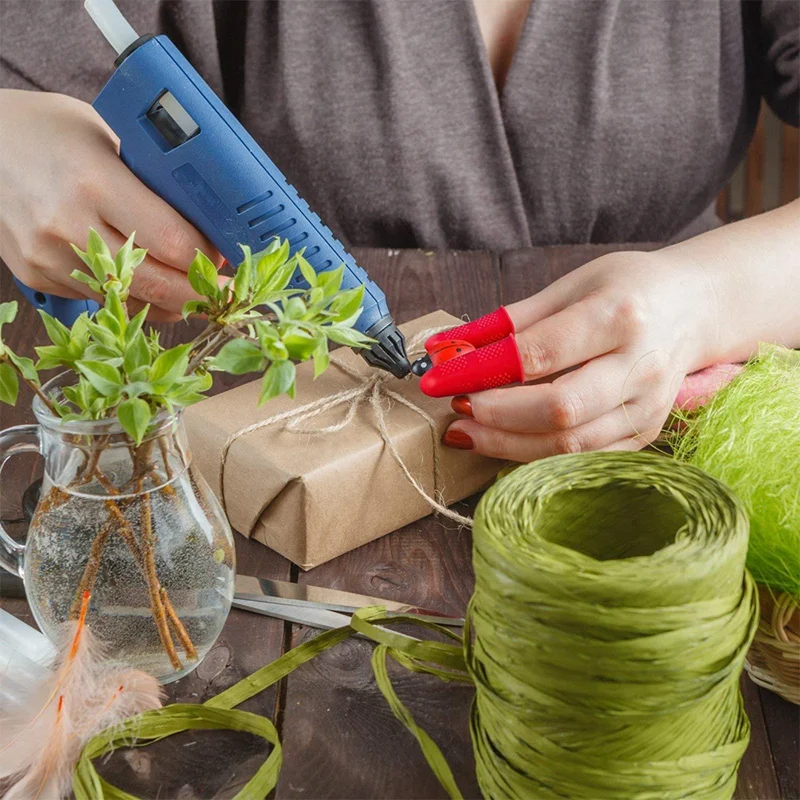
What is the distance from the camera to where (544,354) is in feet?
2.13

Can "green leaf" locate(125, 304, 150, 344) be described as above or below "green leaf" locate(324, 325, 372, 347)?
above

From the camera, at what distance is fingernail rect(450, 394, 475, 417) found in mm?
662

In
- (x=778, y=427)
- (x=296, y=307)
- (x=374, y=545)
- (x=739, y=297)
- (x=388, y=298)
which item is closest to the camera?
(x=296, y=307)

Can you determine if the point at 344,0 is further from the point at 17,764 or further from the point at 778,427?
the point at 17,764

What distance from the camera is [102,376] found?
15.7 inches

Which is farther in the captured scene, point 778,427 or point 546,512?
point 778,427

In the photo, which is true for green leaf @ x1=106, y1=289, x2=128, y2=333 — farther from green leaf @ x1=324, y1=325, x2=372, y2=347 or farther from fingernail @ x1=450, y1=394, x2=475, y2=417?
fingernail @ x1=450, y1=394, x2=475, y2=417

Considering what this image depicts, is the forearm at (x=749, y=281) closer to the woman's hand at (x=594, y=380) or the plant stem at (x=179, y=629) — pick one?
the woman's hand at (x=594, y=380)

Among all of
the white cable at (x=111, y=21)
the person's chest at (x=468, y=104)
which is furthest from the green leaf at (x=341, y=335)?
the person's chest at (x=468, y=104)

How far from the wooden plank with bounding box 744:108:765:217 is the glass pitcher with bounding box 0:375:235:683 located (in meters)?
1.94

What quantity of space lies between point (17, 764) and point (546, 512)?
10.3 inches

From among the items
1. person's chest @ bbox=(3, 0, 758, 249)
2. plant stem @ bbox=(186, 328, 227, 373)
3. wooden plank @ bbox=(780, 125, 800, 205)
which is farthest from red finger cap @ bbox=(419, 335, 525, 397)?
wooden plank @ bbox=(780, 125, 800, 205)

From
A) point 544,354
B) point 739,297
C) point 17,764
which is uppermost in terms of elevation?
point 17,764

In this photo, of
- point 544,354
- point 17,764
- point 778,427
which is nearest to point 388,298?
point 544,354
